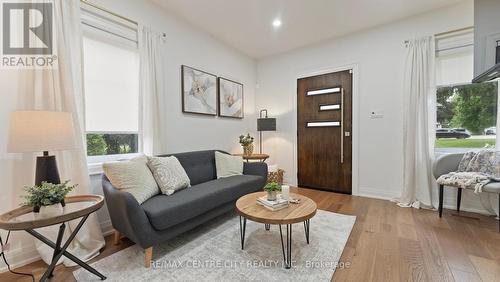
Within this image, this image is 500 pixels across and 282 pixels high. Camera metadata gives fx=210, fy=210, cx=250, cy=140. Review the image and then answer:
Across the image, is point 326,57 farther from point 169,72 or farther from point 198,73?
point 169,72

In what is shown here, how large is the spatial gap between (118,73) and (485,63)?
3733mm

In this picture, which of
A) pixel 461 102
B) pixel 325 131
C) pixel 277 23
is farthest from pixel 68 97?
pixel 461 102

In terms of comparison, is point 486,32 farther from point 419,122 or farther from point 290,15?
point 290,15

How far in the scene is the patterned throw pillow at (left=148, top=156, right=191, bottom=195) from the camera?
7.20 feet

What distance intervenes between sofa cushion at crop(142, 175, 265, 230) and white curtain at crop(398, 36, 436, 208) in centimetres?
228

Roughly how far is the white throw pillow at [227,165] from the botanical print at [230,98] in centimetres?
94

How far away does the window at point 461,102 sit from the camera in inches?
106

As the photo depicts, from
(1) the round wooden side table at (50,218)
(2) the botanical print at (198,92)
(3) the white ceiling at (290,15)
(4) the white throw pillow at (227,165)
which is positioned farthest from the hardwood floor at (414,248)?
(3) the white ceiling at (290,15)

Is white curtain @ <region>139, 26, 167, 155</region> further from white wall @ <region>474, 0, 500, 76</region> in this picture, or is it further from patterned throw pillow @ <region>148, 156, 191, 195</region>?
white wall @ <region>474, 0, 500, 76</region>

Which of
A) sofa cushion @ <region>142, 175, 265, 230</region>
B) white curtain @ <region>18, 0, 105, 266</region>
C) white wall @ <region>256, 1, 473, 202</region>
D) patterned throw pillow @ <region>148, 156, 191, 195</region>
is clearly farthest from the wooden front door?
white curtain @ <region>18, 0, 105, 266</region>

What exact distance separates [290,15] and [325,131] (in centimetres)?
199

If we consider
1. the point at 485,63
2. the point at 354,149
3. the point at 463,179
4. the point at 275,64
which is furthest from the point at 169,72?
the point at 463,179

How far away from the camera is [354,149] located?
139 inches

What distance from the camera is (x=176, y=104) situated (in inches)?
118
